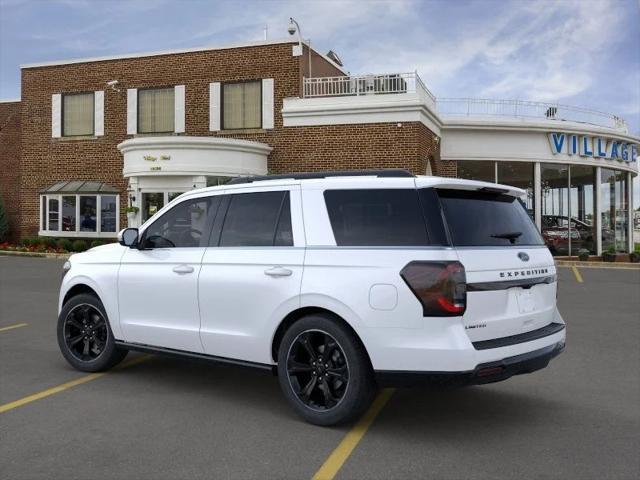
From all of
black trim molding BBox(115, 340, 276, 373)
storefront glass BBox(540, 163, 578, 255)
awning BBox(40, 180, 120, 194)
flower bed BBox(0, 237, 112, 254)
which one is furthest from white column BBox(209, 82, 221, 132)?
black trim molding BBox(115, 340, 276, 373)

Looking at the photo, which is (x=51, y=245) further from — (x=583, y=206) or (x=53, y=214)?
(x=583, y=206)

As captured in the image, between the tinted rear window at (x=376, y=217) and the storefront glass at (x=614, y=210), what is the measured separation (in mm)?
23734

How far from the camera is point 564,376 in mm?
6383

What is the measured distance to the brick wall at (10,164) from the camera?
28.0 meters

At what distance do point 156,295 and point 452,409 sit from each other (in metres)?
2.76

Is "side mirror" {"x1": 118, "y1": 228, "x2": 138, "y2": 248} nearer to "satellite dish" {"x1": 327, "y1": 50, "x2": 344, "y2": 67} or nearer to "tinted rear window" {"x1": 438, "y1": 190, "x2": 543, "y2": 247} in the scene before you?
"tinted rear window" {"x1": 438, "y1": 190, "x2": 543, "y2": 247}

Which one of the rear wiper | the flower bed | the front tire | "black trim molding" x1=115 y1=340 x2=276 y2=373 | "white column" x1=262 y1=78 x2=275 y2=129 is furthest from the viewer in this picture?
the flower bed

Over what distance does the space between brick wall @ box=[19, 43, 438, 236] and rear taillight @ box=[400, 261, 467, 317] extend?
55.1 ft

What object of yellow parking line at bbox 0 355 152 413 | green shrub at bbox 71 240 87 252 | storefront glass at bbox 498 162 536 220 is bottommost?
yellow parking line at bbox 0 355 152 413

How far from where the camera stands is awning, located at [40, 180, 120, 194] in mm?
24781

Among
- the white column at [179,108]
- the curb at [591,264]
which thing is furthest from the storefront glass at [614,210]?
the white column at [179,108]

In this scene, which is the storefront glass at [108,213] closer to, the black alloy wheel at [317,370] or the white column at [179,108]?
the white column at [179,108]

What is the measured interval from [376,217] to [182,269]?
189 cm

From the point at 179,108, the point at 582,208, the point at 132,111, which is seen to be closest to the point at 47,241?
the point at 132,111
